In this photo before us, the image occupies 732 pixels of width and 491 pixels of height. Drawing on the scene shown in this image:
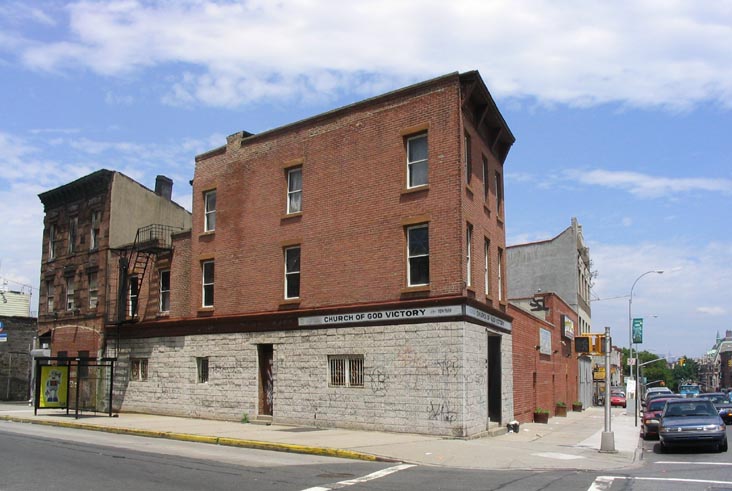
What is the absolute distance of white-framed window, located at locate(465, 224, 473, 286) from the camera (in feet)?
72.6

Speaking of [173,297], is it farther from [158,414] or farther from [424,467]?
[424,467]

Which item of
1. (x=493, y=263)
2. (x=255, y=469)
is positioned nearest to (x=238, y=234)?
(x=493, y=263)

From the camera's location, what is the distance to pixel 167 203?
37531 mm

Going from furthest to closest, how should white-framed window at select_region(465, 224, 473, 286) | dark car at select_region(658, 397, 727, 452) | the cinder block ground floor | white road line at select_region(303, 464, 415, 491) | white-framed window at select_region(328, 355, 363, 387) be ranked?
1. white-framed window at select_region(328, 355, 363, 387)
2. white-framed window at select_region(465, 224, 473, 286)
3. the cinder block ground floor
4. dark car at select_region(658, 397, 727, 452)
5. white road line at select_region(303, 464, 415, 491)

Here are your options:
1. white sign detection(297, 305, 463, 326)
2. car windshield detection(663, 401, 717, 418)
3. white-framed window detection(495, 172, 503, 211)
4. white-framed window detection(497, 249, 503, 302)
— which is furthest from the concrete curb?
white-framed window detection(495, 172, 503, 211)

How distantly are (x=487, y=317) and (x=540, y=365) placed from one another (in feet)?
41.5

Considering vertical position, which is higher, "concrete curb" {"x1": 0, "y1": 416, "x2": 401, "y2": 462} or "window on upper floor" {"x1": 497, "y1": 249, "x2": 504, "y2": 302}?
"window on upper floor" {"x1": 497, "y1": 249, "x2": 504, "y2": 302}

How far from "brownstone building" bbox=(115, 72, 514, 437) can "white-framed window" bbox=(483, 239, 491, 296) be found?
0.11m

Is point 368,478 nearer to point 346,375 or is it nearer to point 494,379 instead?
point 346,375

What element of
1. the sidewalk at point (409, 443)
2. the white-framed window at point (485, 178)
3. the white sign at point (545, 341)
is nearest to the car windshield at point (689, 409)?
the sidewalk at point (409, 443)

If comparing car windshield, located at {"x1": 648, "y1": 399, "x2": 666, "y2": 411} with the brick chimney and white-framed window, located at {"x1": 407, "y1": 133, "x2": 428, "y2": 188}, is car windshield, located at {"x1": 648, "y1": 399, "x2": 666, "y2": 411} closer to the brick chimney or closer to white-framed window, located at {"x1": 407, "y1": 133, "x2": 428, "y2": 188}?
white-framed window, located at {"x1": 407, "y1": 133, "x2": 428, "y2": 188}

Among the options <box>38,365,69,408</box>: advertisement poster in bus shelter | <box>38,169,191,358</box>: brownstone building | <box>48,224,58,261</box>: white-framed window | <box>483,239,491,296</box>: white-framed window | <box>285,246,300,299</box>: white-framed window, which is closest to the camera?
<box>483,239,491,296</box>: white-framed window

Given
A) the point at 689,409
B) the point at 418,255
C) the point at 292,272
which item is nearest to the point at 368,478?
the point at 418,255

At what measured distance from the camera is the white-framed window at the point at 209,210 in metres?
29.5
